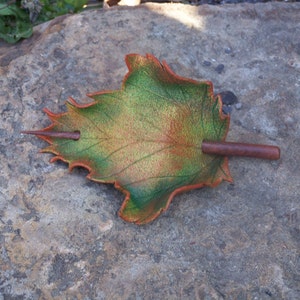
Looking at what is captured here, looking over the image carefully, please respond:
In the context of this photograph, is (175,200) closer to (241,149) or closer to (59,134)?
(241,149)

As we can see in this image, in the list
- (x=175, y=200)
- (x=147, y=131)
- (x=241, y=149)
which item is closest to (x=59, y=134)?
(x=147, y=131)

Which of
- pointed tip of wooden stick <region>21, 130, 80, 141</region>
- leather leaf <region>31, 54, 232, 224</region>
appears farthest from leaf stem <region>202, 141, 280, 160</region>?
pointed tip of wooden stick <region>21, 130, 80, 141</region>

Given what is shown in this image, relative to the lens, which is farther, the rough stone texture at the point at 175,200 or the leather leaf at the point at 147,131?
the leather leaf at the point at 147,131

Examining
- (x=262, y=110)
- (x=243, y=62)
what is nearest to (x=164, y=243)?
(x=262, y=110)

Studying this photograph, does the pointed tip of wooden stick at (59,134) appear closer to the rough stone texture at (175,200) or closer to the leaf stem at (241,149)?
the rough stone texture at (175,200)

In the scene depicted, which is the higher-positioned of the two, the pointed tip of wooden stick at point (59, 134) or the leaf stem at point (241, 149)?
the pointed tip of wooden stick at point (59, 134)

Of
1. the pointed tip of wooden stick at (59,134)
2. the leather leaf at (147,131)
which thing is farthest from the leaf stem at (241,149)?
the pointed tip of wooden stick at (59,134)
